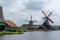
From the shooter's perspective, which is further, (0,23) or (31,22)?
(31,22)

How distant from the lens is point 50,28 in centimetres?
13312

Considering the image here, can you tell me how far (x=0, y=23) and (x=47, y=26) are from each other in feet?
133

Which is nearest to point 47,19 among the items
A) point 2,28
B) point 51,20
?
point 51,20

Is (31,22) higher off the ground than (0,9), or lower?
lower

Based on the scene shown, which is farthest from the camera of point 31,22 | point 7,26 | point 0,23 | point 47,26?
point 31,22

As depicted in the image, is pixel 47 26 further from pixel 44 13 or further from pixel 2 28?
pixel 2 28

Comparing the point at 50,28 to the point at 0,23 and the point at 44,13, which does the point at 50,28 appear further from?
the point at 0,23

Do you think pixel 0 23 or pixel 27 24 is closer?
pixel 0 23

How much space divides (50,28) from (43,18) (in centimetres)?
674

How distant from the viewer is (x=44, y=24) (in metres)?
129

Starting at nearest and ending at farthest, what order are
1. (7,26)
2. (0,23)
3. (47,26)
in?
(0,23) < (7,26) < (47,26)

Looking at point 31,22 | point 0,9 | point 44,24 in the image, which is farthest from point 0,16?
point 31,22

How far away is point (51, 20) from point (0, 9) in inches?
1594

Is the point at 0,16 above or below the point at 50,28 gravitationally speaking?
above
